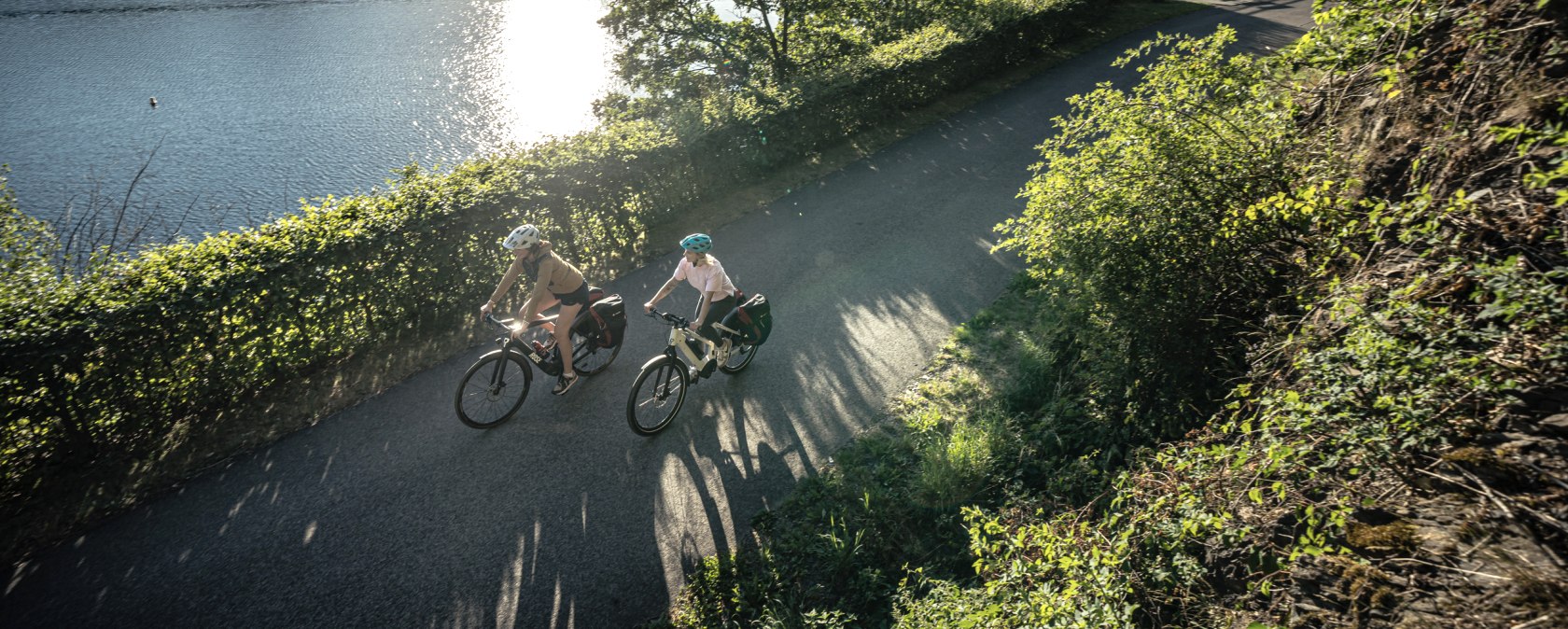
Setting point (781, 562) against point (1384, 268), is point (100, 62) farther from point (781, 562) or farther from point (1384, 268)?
point (1384, 268)

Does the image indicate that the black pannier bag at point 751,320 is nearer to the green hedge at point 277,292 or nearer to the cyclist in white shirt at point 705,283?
the cyclist in white shirt at point 705,283

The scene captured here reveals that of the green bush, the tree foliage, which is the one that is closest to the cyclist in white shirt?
the green bush

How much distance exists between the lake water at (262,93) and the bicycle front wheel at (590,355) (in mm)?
7205

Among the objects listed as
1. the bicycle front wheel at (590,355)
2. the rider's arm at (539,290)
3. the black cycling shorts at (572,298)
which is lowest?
the bicycle front wheel at (590,355)

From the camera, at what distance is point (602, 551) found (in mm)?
6203

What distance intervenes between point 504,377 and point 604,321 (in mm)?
1201

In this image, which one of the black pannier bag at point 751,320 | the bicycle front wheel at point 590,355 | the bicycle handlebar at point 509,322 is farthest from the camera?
the bicycle front wheel at point 590,355

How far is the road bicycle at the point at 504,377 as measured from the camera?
296 inches

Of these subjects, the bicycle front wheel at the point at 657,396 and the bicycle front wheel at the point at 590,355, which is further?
the bicycle front wheel at the point at 590,355

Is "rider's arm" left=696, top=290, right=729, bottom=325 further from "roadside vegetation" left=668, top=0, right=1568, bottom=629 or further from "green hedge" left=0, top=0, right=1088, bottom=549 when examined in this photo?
"green hedge" left=0, top=0, right=1088, bottom=549

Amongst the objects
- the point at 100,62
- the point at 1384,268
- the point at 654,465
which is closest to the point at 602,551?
the point at 654,465

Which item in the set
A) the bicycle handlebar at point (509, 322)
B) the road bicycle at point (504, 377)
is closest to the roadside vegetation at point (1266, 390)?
the road bicycle at point (504, 377)

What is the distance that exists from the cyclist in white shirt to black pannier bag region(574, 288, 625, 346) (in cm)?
71

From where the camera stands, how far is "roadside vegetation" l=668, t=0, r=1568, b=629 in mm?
3715
